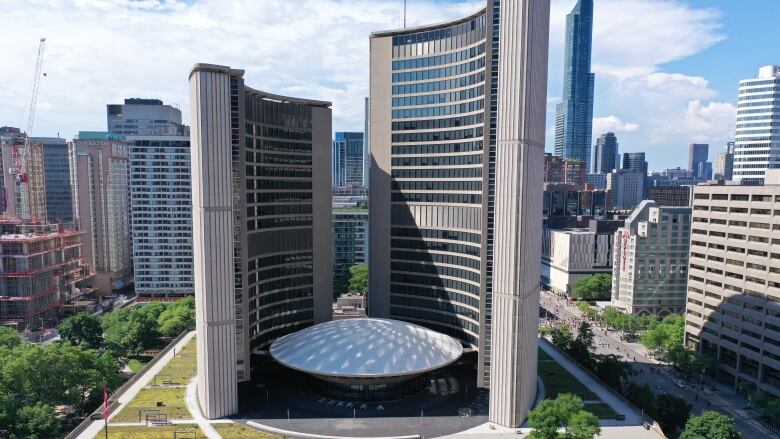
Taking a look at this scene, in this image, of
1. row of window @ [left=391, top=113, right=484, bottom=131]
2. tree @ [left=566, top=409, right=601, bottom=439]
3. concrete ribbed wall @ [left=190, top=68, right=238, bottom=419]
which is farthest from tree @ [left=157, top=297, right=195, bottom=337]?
tree @ [left=566, top=409, right=601, bottom=439]

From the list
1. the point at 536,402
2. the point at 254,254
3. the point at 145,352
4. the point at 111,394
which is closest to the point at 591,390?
the point at 536,402

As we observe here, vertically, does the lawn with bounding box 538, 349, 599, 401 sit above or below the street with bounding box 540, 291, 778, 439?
above

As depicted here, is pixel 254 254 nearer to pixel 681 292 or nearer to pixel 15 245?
pixel 15 245

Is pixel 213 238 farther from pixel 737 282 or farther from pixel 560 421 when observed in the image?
pixel 737 282

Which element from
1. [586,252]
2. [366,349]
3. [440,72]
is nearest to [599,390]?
[366,349]

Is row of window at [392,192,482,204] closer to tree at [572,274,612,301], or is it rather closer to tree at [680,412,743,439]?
tree at [680,412,743,439]
